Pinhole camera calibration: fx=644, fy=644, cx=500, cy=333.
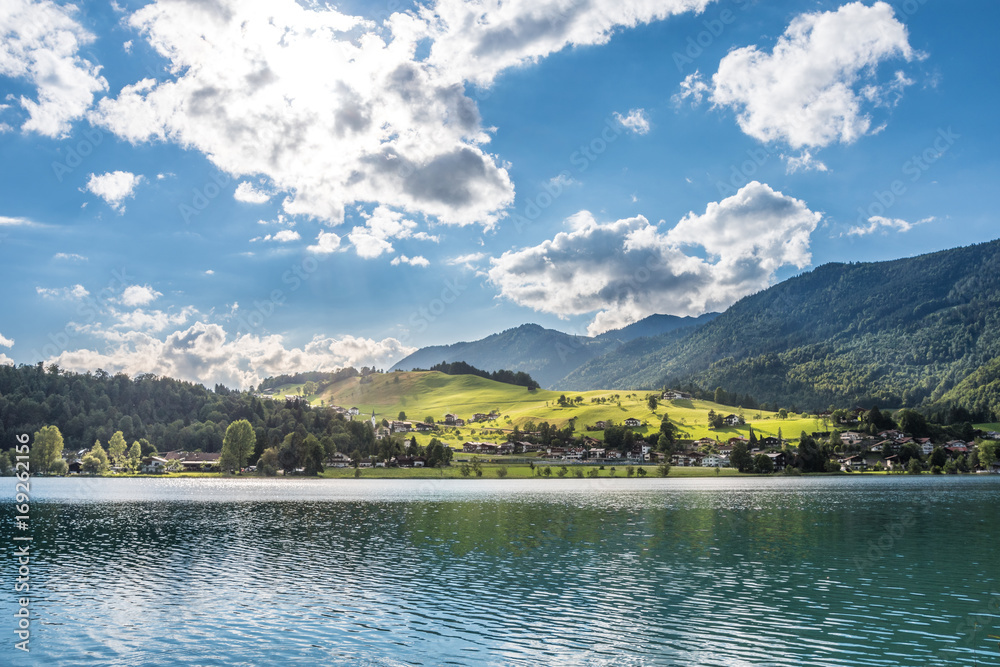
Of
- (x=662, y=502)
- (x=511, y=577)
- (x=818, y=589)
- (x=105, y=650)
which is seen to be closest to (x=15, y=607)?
(x=105, y=650)

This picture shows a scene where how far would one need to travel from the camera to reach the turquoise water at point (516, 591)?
26984mm

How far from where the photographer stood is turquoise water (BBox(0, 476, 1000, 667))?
2698 centimetres

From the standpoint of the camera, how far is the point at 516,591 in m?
38.2

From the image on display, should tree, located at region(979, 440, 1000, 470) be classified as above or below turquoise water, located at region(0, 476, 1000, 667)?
below

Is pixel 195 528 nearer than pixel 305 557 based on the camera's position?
No

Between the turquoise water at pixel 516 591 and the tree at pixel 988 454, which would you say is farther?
the tree at pixel 988 454

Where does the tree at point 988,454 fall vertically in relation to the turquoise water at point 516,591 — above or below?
below

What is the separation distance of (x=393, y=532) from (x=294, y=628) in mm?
36206

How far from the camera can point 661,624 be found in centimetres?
3075

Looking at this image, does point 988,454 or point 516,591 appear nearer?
point 516,591

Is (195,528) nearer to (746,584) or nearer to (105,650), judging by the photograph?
(105,650)

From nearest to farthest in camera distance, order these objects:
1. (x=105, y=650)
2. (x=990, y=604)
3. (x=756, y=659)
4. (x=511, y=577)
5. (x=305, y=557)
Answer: (x=756, y=659)
(x=105, y=650)
(x=990, y=604)
(x=511, y=577)
(x=305, y=557)

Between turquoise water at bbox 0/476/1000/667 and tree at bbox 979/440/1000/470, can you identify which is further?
tree at bbox 979/440/1000/470

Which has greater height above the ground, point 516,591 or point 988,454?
point 516,591
